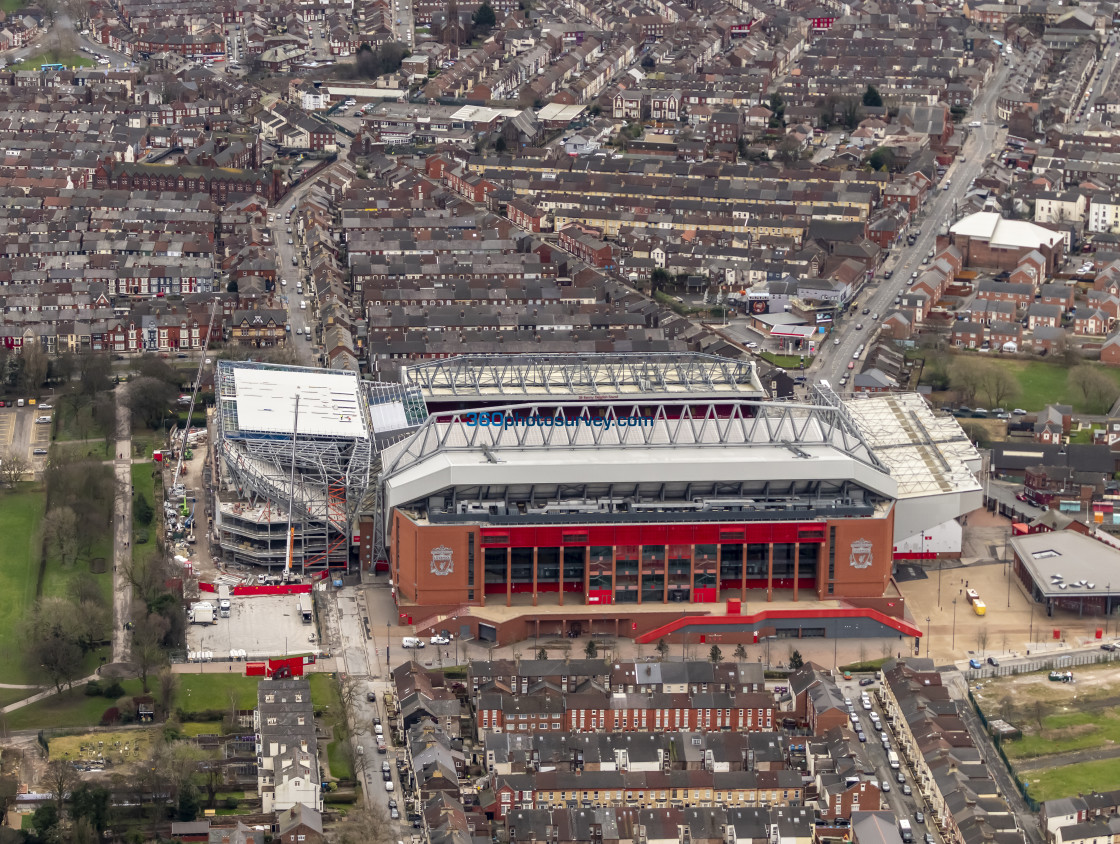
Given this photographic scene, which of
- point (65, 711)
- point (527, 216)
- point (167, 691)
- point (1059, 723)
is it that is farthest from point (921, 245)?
point (65, 711)

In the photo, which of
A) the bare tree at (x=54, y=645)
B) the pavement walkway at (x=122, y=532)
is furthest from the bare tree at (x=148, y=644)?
the bare tree at (x=54, y=645)

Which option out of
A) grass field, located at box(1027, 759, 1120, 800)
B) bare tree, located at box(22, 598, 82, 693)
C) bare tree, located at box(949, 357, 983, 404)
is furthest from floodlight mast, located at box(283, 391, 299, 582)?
bare tree, located at box(949, 357, 983, 404)

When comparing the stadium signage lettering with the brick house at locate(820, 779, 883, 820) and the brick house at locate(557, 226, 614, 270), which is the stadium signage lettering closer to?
the brick house at locate(820, 779, 883, 820)

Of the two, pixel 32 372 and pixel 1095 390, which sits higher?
pixel 32 372

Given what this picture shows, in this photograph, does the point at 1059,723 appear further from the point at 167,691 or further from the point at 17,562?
the point at 17,562

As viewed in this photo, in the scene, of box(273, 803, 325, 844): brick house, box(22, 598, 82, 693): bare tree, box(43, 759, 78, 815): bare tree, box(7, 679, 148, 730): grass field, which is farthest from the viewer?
box(22, 598, 82, 693): bare tree

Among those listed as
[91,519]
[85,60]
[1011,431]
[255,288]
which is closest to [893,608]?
[1011,431]

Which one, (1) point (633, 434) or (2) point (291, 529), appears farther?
(1) point (633, 434)
